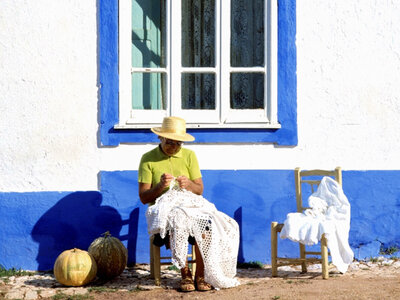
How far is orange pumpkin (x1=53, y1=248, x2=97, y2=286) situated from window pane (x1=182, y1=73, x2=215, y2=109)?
7.23ft

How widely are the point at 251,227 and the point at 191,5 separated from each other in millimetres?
2532

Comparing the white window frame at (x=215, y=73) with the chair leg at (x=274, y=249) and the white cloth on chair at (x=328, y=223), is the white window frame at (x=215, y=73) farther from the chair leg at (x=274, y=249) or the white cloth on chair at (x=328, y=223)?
the chair leg at (x=274, y=249)

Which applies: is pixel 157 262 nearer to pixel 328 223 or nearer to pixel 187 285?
pixel 187 285

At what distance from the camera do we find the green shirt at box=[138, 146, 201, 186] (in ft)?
23.7

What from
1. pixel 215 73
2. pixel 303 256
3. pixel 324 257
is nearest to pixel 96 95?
pixel 215 73

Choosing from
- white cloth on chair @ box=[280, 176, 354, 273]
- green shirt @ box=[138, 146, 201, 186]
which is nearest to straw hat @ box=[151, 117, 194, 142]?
green shirt @ box=[138, 146, 201, 186]

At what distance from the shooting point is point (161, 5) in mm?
8227

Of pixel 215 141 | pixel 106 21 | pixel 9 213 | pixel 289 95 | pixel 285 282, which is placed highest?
pixel 106 21

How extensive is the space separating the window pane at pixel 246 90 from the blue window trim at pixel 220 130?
17.0 inches

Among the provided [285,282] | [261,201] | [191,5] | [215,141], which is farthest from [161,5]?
[285,282]

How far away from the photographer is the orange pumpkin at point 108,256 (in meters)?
7.22

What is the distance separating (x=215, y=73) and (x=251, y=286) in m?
2.38

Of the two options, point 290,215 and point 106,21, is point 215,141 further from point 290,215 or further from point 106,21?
point 106,21

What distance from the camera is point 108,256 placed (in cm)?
722
